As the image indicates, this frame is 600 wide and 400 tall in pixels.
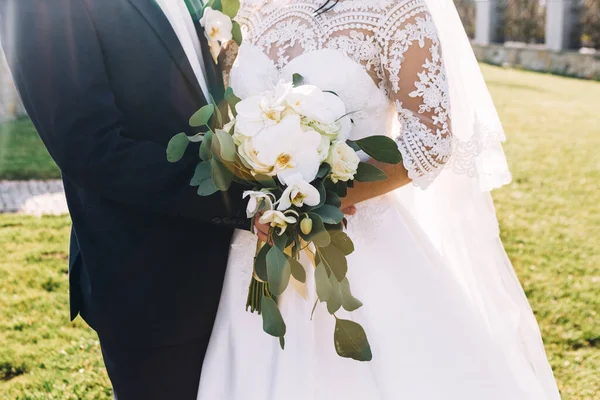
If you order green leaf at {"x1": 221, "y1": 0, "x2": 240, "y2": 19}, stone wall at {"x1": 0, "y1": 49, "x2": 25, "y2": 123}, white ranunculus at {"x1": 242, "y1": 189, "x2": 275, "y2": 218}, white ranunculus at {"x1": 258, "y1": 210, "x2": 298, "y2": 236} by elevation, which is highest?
green leaf at {"x1": 221, "y1": 0, "x2": 240, "y2": 19}

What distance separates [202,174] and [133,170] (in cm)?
30

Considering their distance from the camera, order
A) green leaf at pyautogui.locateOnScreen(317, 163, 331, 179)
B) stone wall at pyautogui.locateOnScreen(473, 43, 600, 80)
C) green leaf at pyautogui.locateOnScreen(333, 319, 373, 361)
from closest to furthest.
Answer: green leaf at pyautogui.locateOnScreen(317, 163, 331, 179) → green leaf at pyautogui.locateOnScreen(333, 319, 373, 361) → stone wall at pyautogui.locateOnScreen(473, 43, 600, 80)

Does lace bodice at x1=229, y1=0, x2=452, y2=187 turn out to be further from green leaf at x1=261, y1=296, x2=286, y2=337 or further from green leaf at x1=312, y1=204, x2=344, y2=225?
green leaf at x1=261, y1=296, x2=286, y2=337

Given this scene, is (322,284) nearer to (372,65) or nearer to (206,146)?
(206,146)

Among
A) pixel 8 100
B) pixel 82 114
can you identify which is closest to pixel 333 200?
pixel 82 114

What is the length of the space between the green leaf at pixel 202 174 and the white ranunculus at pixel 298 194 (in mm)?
234

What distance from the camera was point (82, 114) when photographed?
81.8 inches

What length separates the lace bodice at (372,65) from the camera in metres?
2.27

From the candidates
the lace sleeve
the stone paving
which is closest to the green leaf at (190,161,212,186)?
the lace sleeve

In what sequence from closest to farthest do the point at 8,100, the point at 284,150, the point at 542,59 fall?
1. the point at 284,150
2. the point at 8,100
3. the point at 542,59

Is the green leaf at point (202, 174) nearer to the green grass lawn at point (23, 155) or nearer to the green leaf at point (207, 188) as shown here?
the green leaf at point (207, 188)

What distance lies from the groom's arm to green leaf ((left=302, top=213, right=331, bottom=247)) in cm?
36

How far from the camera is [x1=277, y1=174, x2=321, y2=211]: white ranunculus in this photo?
181 cm

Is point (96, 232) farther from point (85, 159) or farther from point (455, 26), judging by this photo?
point (455, 26)
